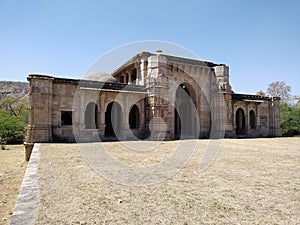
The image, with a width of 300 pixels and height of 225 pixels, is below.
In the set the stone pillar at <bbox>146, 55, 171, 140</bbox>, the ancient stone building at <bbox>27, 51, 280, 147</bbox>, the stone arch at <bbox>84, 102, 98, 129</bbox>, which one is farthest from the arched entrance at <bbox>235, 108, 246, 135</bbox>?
the stone arch at <bbox>84, 102, 98, 129</bbox>

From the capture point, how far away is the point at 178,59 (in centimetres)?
1902

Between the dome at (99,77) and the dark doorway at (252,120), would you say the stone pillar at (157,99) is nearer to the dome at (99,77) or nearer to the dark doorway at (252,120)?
the dome at (99,77)

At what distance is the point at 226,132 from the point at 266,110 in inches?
273

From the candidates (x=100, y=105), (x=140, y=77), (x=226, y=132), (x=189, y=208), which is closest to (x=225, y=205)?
(x=189, y=208)

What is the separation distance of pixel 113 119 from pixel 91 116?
3.03 meters

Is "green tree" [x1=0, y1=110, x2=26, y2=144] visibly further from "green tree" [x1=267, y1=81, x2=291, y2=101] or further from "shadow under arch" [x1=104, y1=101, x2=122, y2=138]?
"green tree" [x1=267, y1=81, x2=291, y2=101]

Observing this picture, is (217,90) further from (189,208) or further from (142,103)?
(189,208)

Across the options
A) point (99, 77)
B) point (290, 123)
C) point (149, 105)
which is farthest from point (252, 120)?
point (99, 77)

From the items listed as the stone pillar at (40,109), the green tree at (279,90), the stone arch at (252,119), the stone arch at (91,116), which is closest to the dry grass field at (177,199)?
the stone pillar at (40,109)

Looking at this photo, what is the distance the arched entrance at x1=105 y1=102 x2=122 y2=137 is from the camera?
17.9 meters

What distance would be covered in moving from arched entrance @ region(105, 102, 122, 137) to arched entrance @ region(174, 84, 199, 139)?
5260mm

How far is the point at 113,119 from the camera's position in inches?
728

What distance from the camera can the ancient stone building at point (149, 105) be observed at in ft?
45.8

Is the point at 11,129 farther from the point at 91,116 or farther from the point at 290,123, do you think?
the point at 290,123
